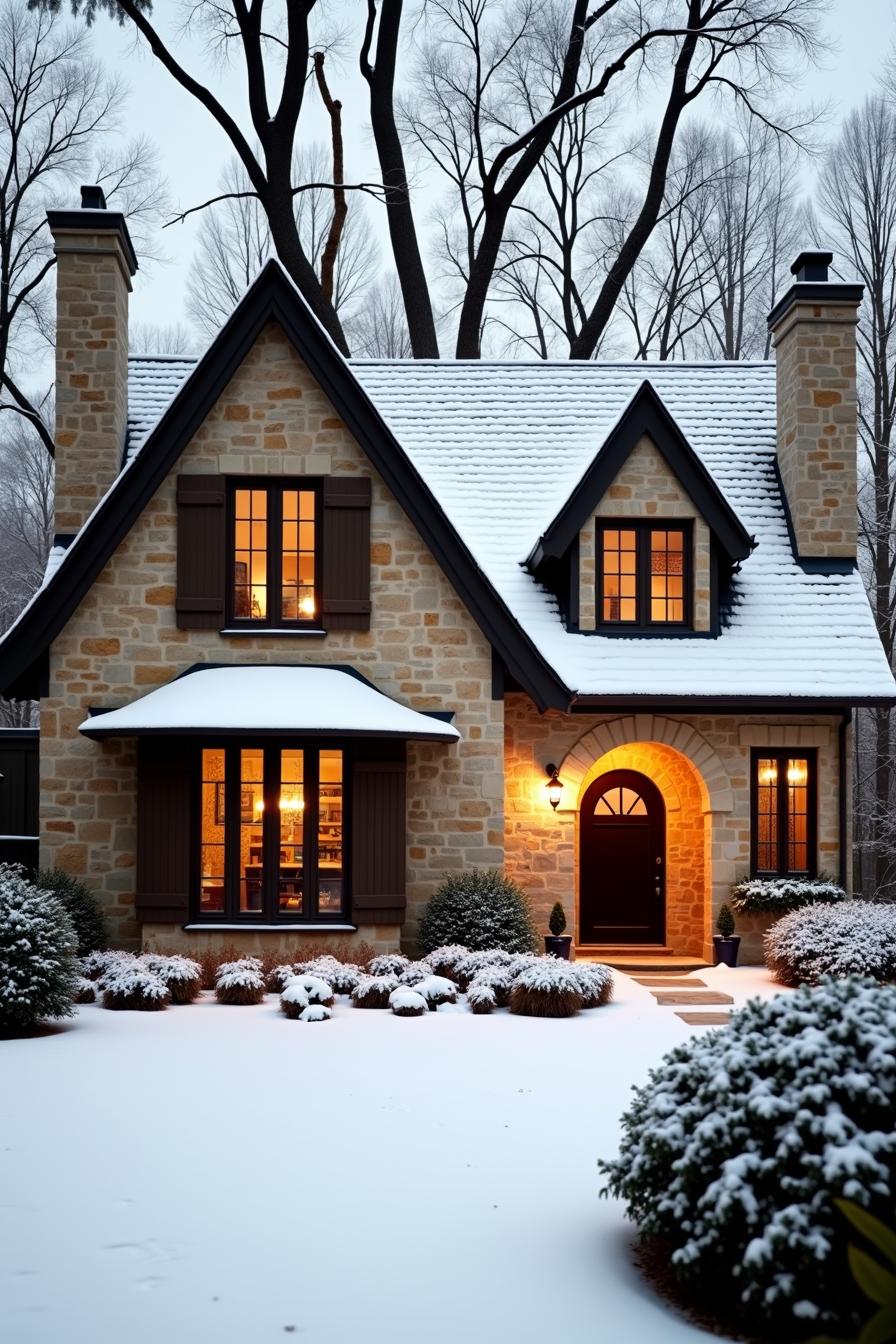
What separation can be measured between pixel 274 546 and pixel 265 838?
3127 mm

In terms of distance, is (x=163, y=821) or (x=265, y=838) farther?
(x=265, y=838)

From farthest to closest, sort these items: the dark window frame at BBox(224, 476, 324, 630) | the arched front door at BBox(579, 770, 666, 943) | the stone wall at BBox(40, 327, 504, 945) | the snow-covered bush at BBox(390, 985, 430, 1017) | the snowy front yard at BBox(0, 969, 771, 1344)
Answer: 1. the arched front door at BBox(579, 770, 666, 943)
2. the dark window frame at BBox(224, 476, 324, 630)
3. the stone wall at BBox(40, 327, 504, 945)
4. the snow-covered bush at BBox(390, 985, 430, 1017)
5. the snowy front yard at BBox(0, 969, 771, 1344)

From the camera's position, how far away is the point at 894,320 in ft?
79.7

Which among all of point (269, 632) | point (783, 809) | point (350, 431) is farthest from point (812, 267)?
point (269, 632)

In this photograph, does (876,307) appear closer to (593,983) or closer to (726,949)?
(726,949)

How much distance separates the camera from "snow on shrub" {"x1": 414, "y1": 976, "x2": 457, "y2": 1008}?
38.0ft

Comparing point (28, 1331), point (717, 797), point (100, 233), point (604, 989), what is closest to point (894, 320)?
point (717, 797)

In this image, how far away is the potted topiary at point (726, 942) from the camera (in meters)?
14.7

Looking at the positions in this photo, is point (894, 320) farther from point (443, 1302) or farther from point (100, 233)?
point (443, 1302)

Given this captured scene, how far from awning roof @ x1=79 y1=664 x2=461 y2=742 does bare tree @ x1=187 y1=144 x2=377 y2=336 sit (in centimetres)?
1960

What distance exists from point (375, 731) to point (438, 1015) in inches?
113

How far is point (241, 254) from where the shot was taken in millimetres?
32812

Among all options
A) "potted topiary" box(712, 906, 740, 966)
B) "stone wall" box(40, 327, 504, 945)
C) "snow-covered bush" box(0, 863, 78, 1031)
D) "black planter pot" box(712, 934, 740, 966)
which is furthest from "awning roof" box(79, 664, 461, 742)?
"black planter pot" box(712, 934, 740, 966)

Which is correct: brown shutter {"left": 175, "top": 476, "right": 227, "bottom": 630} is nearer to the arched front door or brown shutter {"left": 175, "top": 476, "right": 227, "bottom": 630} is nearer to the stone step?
the arched front door
